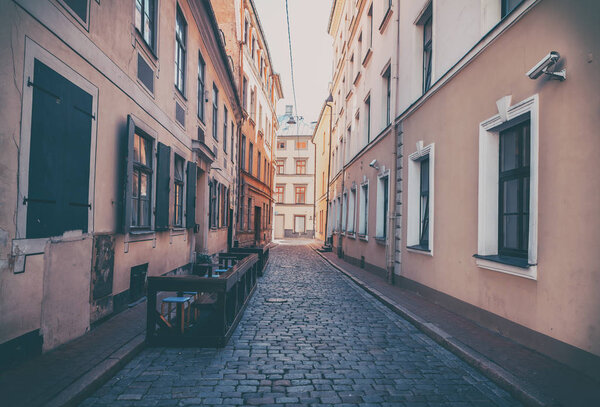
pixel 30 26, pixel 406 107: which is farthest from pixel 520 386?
pixel 406 107

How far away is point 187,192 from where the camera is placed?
10289 mm

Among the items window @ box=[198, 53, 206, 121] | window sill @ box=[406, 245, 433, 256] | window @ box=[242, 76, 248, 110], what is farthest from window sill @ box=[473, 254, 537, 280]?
window @ box=[242, 76, 248, 110]

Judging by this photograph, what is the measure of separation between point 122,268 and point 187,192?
420 centimetres

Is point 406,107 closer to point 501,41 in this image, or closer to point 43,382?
point 501,41

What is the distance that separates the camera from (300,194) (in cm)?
4734

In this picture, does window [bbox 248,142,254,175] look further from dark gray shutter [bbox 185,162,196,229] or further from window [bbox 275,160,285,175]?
window [bbox 275,160,285,175]

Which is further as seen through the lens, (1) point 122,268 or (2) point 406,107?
(2) point 406,107

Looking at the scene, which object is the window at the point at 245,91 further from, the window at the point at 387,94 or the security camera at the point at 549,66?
the security camera at the point at 549,66

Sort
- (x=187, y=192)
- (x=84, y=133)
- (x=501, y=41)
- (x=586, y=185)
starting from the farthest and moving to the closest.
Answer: (x=187, y=192), (x=501, y=41), (x=84, y=133), (x=586, y=185)

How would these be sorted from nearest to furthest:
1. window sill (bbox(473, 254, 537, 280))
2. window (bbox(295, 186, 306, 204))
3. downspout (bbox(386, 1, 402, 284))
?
1. window sill (bbox(473, 254, 537, 280))
2. downspout (bbox(386, 1, 402, 284))
3. window (bbox(295, 186, 306, 204))

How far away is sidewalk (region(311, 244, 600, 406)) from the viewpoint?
351 centimetres

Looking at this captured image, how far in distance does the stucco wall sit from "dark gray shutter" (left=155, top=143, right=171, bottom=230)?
554cm

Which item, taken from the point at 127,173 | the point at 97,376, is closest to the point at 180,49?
the point at 127,173

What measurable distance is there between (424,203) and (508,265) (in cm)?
410
